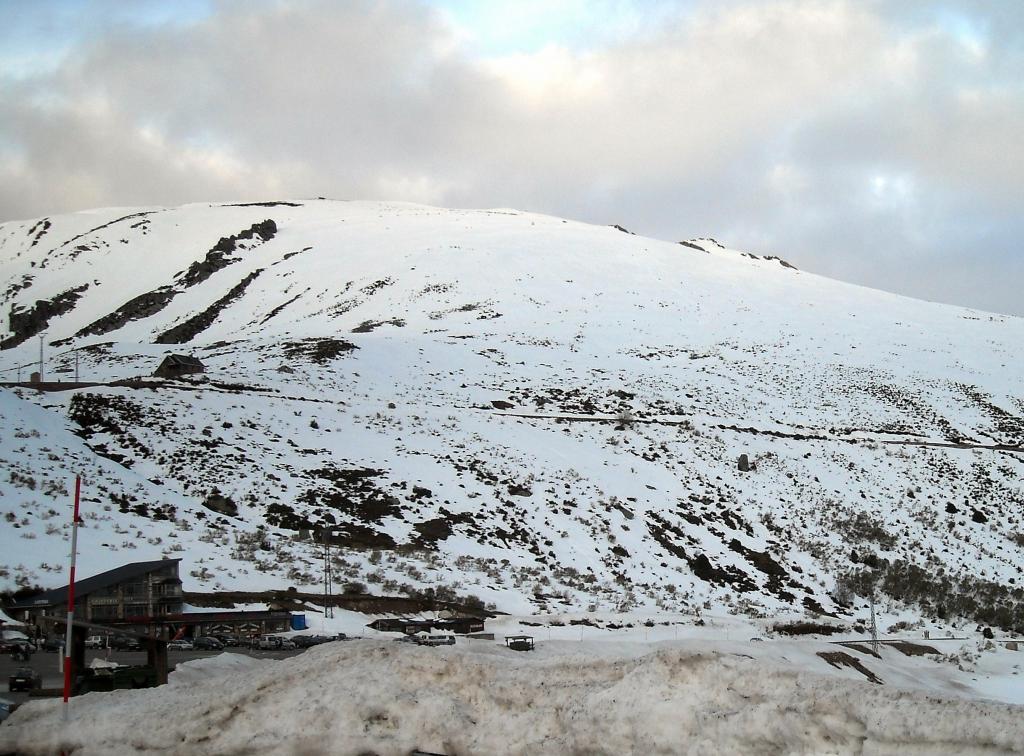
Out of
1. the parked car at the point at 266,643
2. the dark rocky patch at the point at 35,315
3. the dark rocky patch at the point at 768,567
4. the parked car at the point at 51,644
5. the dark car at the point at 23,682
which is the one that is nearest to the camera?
the dark car at the point at 23,682

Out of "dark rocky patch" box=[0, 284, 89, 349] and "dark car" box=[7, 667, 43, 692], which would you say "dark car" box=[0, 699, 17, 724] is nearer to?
"dark car" box=[7, 667, 43, 692]

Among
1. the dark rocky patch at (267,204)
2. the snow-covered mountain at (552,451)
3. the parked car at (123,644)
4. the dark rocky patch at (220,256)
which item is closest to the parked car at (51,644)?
the parked car at (123,644)

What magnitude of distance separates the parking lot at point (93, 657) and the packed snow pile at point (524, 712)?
17.8 feet

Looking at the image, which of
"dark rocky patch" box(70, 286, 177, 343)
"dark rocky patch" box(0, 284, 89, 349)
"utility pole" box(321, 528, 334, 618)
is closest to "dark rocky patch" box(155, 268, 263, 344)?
"dark rocky patch" box(70, 286, 177, 343)

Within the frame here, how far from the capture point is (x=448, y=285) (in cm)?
9681

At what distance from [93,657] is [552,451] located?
2759cm

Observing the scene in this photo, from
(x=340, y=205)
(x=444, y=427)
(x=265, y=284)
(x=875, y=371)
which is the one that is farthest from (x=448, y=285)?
(x=340, y=205)

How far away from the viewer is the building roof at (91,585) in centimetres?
1888

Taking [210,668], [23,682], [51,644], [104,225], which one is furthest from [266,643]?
[104,225]

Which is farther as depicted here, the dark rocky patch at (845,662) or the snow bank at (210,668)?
the dark rocky patch at (845,662)

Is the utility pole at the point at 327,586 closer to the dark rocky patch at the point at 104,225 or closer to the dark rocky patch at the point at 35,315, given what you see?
the dark rocky patch at the point at 35,315

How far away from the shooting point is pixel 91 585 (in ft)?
62.4

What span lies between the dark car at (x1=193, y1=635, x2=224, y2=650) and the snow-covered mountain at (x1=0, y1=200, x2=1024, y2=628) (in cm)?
540

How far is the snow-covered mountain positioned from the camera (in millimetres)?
31094
